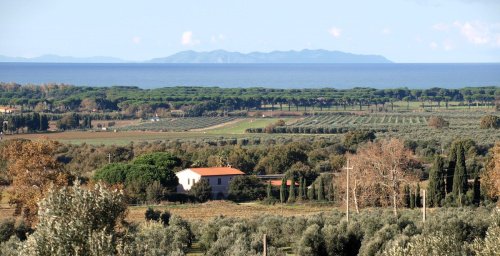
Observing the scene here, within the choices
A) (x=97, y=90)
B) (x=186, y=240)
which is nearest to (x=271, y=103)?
(x=97, y=90)

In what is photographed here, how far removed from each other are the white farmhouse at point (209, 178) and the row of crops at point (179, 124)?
127 ft

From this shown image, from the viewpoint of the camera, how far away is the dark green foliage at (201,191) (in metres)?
43.5

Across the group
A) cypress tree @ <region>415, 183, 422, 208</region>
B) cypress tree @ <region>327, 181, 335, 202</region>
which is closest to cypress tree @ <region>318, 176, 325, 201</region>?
cypress tree @ <region>327, 181, 335, 202</region>

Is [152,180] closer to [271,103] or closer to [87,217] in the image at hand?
[87,217]

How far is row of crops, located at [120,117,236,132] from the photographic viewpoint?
8675cm

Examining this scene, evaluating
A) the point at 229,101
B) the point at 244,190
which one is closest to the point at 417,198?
the point at 244,190

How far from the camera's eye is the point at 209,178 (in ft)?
149

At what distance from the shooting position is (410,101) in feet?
439

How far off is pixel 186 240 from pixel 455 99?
4244 inches

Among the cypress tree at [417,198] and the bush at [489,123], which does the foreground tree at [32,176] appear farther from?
the bush at [489,123]

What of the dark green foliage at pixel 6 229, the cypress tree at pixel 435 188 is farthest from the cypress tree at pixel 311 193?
the dark green foliage at pixel 6 229

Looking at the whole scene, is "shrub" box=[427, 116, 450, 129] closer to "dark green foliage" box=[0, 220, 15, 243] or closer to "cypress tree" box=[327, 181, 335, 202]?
"cypress tree" box=[327, 181, 335, 202]

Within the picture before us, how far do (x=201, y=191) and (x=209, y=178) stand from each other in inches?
75.7

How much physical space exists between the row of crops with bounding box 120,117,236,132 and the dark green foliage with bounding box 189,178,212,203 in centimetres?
4143
